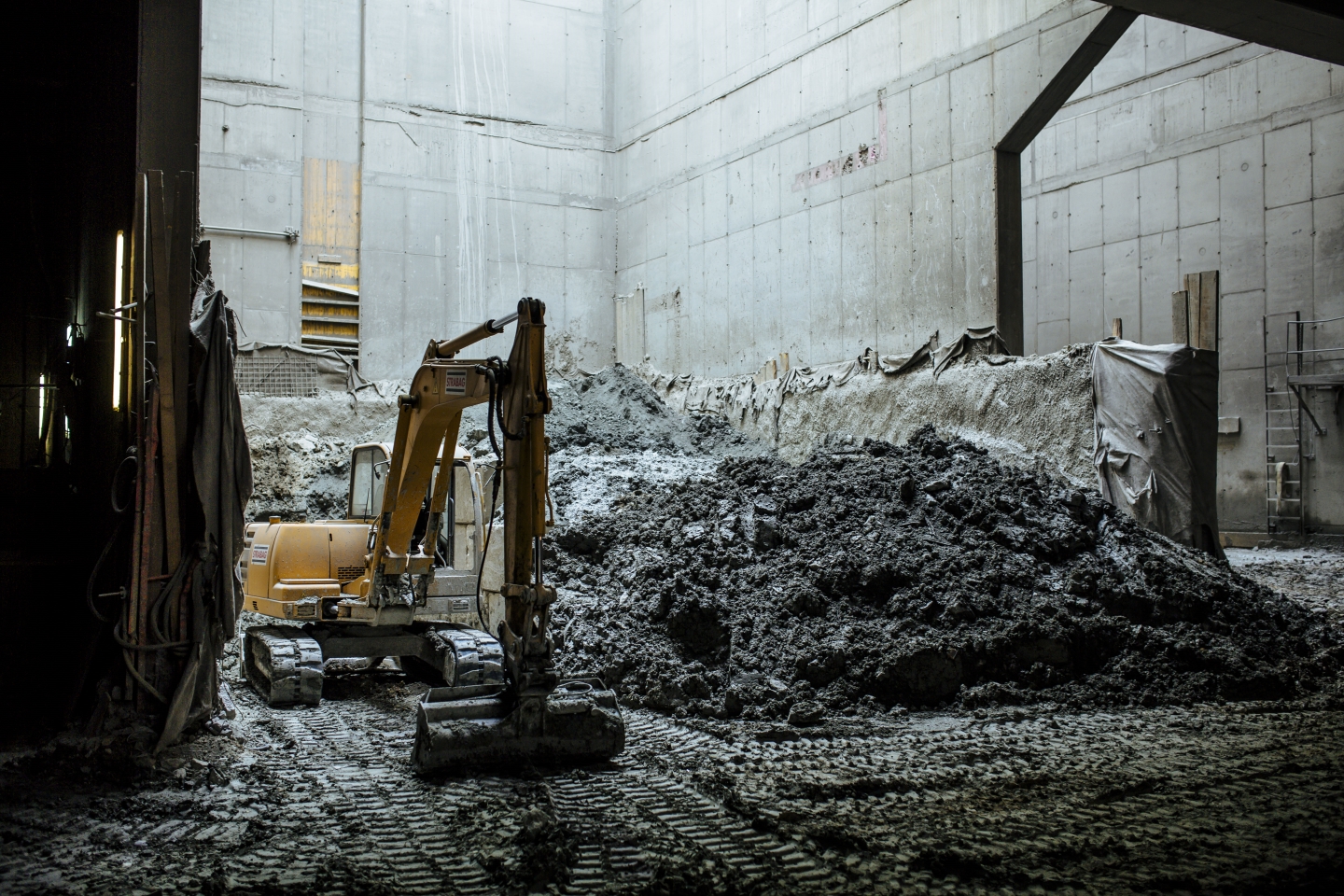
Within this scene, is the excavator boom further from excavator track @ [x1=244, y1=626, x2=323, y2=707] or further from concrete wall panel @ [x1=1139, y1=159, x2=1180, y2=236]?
concrete wall panel @ [x1=1139, y1=159, x2=1180, y2=236]

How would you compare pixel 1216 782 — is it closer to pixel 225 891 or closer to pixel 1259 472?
pixel 225 891

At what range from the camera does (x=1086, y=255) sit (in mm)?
16344

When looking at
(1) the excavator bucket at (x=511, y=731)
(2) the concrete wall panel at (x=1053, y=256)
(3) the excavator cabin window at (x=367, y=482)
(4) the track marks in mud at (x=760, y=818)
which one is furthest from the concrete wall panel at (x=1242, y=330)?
(1) the excavator bucket at (x=511, y=731)

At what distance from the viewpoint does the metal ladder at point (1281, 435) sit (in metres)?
13.9

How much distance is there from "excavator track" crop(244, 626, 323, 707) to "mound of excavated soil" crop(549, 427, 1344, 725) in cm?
191

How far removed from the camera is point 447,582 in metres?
7.80

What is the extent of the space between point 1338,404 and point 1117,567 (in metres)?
7.30

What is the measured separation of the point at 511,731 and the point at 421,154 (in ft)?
52.8

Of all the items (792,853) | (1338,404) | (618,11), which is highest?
(618,11)

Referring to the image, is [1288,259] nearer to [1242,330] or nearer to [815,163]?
[1242,330]

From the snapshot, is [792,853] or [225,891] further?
A: [792,853]

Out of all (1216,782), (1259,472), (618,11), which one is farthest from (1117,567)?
(618,11)

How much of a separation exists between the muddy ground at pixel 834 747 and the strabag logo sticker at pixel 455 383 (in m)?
2.21

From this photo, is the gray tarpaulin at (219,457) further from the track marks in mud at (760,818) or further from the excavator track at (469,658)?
the excavator track at (469,658)
